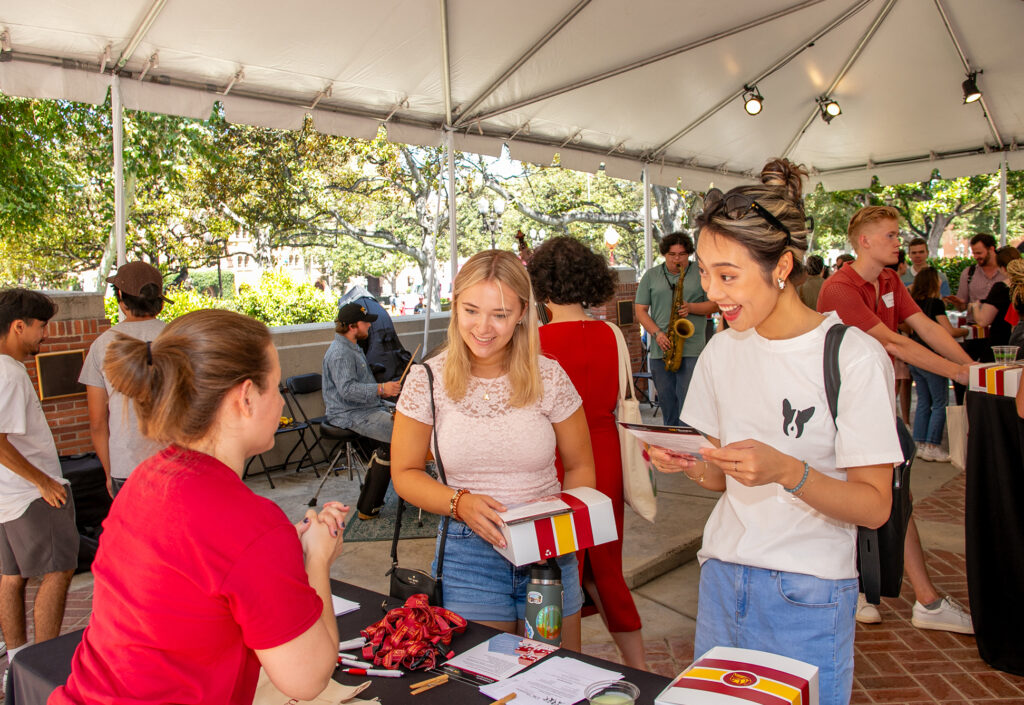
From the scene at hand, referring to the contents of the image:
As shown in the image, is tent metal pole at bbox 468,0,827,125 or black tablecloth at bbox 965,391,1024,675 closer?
black tablecloth at bbox 965,391,1024,675

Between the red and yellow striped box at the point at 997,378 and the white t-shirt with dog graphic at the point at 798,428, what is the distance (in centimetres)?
200

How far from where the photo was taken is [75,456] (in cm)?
516

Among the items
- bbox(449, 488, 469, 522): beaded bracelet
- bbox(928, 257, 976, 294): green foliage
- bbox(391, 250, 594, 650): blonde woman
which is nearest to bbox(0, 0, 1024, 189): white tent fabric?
bbox(391, 250, 594, 650): blonde woman

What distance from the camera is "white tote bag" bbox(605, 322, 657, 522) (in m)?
2.91

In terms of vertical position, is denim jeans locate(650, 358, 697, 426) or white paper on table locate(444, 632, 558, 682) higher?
denim jeans locate(650, 358, 697, 426)

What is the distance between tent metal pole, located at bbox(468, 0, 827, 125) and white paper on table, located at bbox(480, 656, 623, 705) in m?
5.78

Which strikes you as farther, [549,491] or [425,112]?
[425,112]

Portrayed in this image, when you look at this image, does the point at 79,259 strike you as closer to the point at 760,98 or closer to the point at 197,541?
the point at 760,98

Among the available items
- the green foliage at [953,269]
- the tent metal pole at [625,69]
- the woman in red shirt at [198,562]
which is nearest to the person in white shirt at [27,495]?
the woman in red shirt at [198,562]

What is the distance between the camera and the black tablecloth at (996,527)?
319 cm

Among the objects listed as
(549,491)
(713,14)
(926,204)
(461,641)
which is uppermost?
(926,204)

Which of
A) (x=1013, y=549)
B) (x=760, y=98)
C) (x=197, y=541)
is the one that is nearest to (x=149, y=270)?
(x=197, y=541)

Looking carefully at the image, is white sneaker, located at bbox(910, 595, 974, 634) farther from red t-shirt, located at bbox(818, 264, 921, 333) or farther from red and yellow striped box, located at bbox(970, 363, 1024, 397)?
red t-shirt, located at bbox(818, 264, 921, 333)

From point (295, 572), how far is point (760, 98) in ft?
26.3
